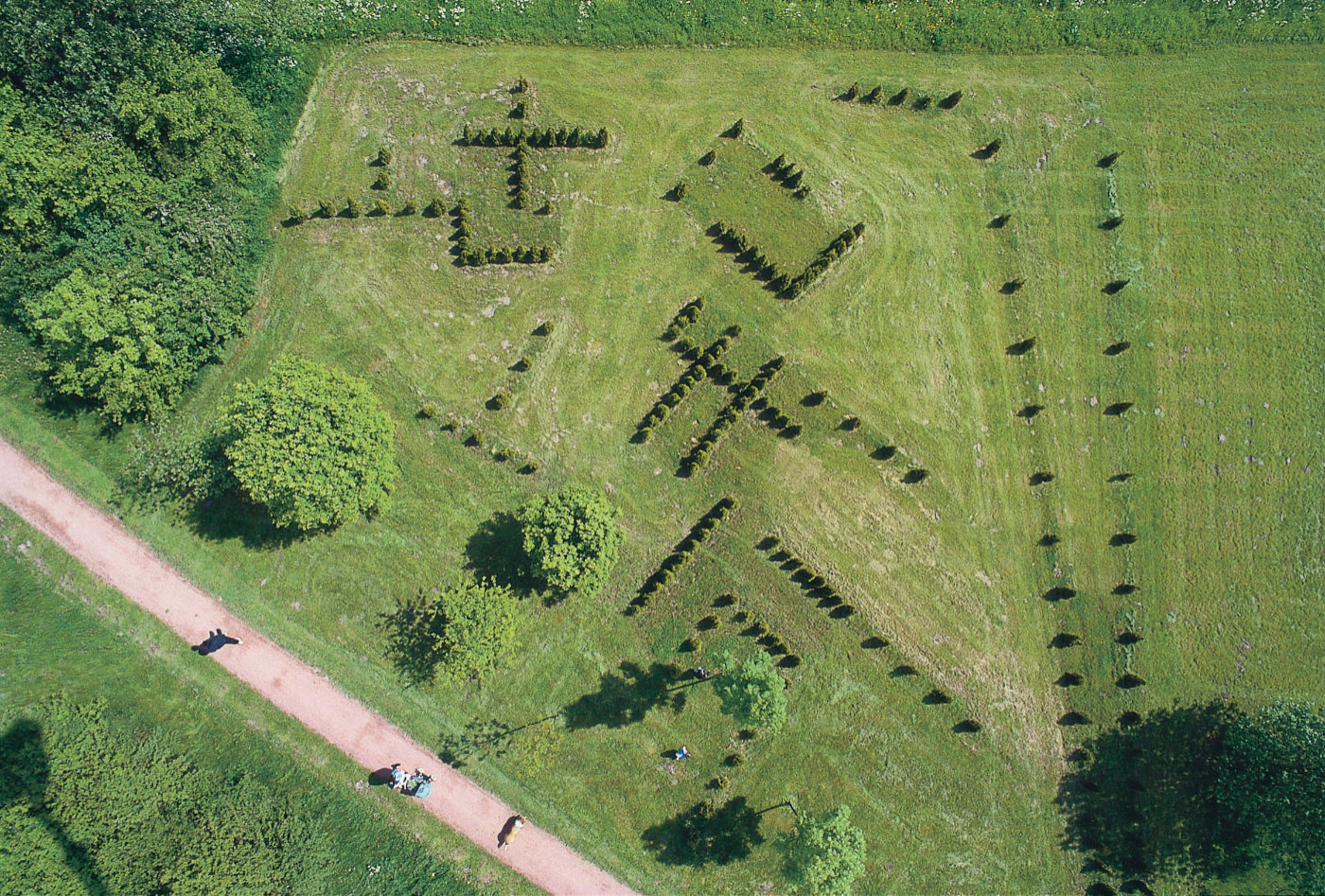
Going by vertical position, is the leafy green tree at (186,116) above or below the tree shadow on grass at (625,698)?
above

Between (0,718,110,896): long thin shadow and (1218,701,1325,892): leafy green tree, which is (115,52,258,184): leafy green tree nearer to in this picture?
(0,718,110,896): long thin shadow

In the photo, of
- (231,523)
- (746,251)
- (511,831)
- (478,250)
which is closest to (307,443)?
(231,523)

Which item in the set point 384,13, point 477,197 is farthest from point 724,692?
point 384,13

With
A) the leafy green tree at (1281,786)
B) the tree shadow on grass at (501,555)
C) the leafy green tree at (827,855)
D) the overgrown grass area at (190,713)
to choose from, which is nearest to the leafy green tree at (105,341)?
the overgrown grass area at (190,713)

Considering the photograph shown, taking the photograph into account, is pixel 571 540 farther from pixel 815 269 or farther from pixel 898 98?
pixel 898 98

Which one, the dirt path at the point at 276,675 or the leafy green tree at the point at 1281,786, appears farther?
the dirt path at the point at 276,675

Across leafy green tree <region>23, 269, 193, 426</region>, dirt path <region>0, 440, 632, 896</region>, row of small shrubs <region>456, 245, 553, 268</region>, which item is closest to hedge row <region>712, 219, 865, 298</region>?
row of small shrubs <region>456, 245, 553, 268</region>

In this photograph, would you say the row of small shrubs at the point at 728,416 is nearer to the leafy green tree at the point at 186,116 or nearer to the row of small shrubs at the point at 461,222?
the row of small shrubs at the point at 461,222

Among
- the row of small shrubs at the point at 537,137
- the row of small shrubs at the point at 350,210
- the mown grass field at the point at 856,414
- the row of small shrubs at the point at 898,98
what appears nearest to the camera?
the mown grass field at the point at 856,414
